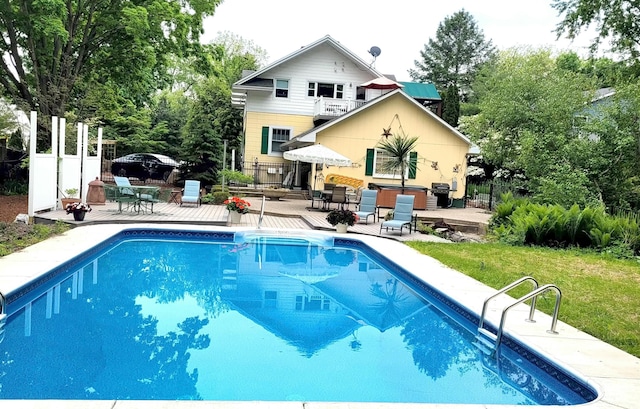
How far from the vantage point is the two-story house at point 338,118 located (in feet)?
71.3

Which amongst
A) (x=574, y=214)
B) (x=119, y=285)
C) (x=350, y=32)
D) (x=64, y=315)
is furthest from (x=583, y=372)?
(x=350, y=32)

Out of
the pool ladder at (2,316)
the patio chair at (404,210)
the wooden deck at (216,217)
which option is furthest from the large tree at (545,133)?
the pool ladder at (2,316)

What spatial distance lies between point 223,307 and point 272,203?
1288cm

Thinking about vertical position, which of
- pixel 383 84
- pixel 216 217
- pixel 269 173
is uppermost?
pixel 383 84

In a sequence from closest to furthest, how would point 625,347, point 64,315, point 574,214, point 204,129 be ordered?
point 625,347 < point 64,315 < point 574,214 < point 204,129

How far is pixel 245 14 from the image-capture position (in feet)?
153

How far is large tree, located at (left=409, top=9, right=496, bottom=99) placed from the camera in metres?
48.8

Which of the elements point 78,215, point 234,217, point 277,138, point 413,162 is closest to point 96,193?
point 78,215

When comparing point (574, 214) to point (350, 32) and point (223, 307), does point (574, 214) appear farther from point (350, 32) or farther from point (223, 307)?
point (350, 32)

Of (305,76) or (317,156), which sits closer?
(317,156)

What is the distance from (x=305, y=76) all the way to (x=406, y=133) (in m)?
6.28

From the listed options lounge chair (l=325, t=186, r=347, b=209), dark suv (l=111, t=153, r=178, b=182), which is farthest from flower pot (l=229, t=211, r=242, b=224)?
dark suv (l=111, t=153, r=178, b=182)

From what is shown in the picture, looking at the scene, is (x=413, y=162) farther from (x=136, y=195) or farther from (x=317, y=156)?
(x=136, y=195)

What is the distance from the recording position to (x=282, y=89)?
24.8 meters
